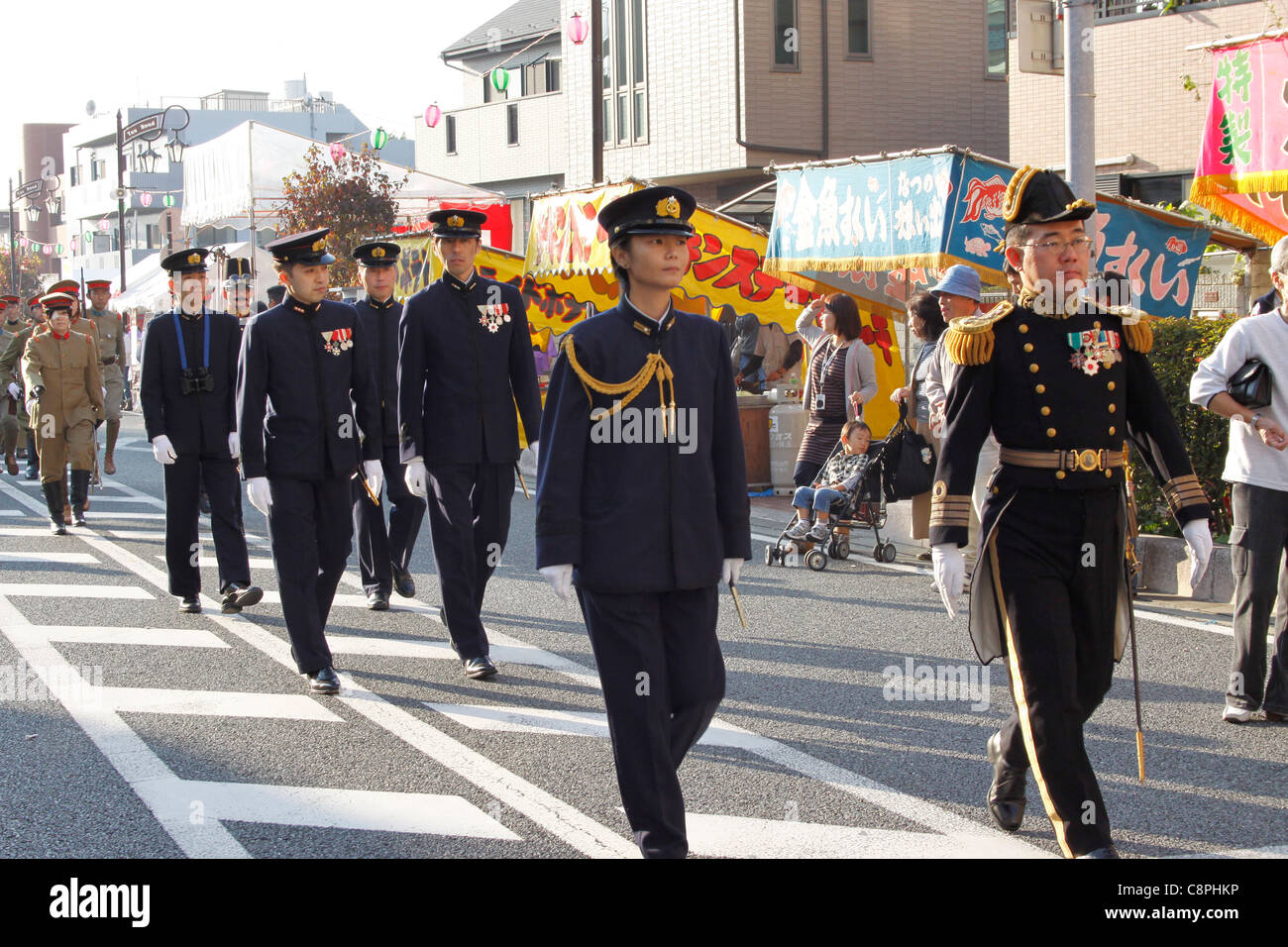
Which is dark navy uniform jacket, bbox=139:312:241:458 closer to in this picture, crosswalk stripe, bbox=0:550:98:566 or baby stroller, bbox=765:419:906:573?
crosswalk stripe, bbox=0:550:98:566

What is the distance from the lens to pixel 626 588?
427 centimetres

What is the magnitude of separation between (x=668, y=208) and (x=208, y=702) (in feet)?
11.9

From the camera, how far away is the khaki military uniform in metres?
12.9

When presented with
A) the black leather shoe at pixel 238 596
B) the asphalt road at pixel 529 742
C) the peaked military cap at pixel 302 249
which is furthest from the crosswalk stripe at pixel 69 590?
the peaked military cap at pixel 302 249

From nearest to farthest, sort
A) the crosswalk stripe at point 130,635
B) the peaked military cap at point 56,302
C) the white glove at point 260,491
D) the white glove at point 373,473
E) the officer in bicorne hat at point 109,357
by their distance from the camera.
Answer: the white glove at point 260,491, the white glove at point 373,473, the crosswalk stripe at point 130,635, the peaked military cap at point 56,302, the officer in bicorne hat at point 109,357

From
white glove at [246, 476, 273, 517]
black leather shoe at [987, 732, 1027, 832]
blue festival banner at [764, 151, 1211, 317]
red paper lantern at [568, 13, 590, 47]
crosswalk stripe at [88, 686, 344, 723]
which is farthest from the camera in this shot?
red paper lantern at [568, 13, 590, 47]

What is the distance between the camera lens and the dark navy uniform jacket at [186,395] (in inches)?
364

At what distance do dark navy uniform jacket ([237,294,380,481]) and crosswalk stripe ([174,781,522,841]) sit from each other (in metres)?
2.14

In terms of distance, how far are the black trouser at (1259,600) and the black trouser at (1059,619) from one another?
1930mm

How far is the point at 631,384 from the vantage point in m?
4.34

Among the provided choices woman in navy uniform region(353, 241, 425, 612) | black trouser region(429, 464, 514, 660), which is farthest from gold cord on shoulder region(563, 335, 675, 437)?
woman in navy uniform region(353, 241, 425, 612)

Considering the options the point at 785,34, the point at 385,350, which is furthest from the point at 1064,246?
the point at 785,34

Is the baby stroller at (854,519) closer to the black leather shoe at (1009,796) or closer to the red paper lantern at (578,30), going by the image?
the black leather shoe at (1009,796)

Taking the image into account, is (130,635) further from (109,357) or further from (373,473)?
(109,357)
